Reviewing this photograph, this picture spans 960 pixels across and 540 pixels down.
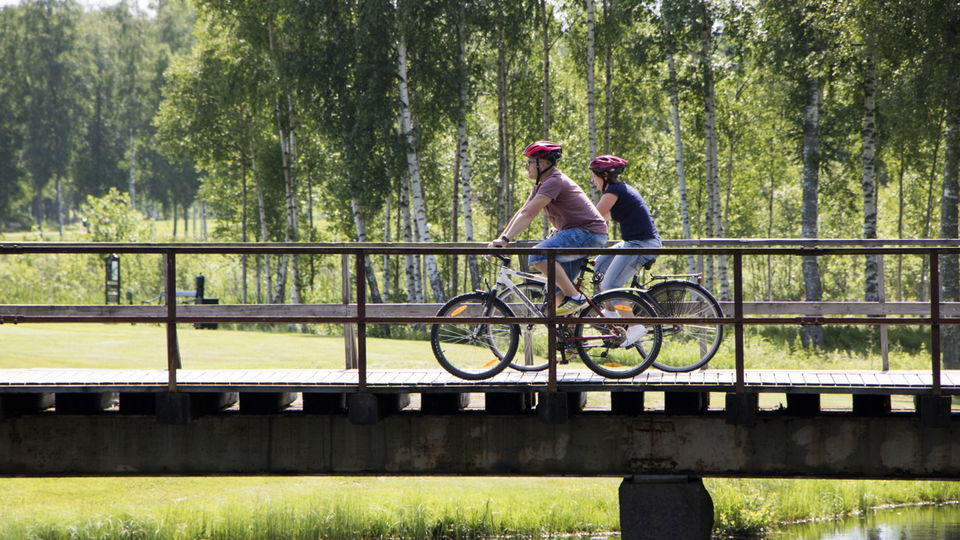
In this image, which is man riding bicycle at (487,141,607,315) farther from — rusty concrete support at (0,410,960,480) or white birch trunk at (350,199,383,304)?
white birch trunk at (350,199,383,304)

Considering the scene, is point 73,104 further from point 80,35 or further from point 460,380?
point 460,380

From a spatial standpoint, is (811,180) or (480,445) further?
(811,180)

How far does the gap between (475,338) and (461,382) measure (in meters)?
0.74

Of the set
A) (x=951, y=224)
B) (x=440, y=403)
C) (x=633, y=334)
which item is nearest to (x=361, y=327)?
(x=440, y=403)

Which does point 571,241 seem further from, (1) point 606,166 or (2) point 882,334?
(2) point 882,334

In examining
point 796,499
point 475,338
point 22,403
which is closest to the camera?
point 22,403

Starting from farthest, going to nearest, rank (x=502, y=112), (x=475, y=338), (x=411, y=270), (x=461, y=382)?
(x=502, y=112) < (x=411, y=270) < (x=475, y=338) < (x=461, y=382)

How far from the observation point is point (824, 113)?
31.3 m

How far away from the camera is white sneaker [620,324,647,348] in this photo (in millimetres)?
9500

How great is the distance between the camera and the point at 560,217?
31.2 feet

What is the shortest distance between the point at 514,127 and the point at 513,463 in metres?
33.1

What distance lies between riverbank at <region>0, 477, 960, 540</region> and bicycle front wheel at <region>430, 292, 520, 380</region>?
227 inches

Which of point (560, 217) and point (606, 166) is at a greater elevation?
point (606, 166)

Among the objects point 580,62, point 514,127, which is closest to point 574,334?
point 580,62
